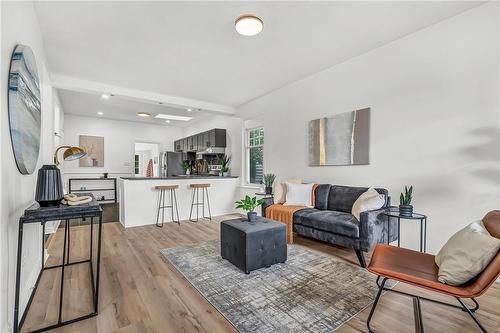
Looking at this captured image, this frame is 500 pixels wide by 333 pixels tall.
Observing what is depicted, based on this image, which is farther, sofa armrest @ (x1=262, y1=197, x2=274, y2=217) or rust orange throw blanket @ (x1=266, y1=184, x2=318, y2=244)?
sofa armrest @ (x1=262, y1=197, x2=274, y2=217)

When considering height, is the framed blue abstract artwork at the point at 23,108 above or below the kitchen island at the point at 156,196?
above

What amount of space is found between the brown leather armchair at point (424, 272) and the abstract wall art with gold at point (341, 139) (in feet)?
5.72

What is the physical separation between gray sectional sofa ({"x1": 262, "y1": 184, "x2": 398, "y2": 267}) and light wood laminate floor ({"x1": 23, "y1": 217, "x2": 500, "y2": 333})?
36 cm

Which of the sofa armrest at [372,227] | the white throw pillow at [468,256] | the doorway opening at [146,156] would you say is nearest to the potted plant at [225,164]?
the doorway opening at [146,156]

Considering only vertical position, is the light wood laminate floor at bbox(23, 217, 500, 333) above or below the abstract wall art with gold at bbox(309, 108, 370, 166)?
below

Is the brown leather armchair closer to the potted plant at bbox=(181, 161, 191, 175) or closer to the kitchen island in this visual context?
the kitchen island

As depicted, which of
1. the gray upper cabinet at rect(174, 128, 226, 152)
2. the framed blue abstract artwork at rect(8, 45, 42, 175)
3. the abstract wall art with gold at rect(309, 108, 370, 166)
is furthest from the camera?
the gray upper cabinet at rect(174, 128, 226, 152)

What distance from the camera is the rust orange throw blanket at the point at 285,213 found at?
11.8 feet

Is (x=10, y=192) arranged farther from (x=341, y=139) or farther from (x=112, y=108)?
(x=112, y=108)

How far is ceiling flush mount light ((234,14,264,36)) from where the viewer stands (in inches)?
99.3

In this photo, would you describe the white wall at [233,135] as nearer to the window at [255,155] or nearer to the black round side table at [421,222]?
the window at [255,155]

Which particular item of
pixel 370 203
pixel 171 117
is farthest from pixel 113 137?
pixel 370 203

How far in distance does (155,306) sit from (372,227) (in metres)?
2.35

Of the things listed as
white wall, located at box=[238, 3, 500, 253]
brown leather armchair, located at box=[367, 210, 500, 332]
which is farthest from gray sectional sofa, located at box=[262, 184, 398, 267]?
brown leather armchair, located at box=[367, 210, 500, 332]
